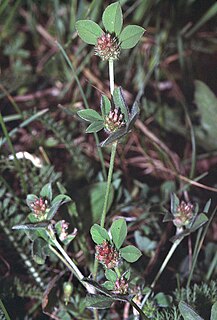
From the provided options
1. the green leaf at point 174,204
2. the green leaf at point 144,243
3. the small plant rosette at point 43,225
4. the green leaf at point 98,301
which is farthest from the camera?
the green leaf at point 144,243

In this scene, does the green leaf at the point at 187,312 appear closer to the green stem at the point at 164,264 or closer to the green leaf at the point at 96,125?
the green stem at the point at 164,264

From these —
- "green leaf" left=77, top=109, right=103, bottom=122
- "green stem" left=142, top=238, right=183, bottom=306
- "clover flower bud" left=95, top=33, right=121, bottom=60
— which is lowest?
"green stem" left=142, top=238, right=183, bottom=306

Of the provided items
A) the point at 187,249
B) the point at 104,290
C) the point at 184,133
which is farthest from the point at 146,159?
the point at 104,290

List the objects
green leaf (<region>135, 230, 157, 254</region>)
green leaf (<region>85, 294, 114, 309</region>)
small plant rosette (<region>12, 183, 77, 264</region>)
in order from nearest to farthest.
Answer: green leaf (<region>85, 294, 114, 309</region>)
small plant rosette (<region>12, 183, 77, 264</region>)
green leaf (<region>135, 230, 157, 254</region>)

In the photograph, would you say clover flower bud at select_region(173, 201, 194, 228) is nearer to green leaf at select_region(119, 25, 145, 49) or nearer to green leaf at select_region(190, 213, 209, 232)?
green leaf at select_region(190, 213, 209, 232)

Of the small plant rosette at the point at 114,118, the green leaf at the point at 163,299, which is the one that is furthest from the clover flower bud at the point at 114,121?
the green leaf at the point at 163,299

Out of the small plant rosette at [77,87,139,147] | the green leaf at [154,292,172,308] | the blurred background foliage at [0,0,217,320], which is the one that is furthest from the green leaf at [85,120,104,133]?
the green leaf at [154,292,172,308]

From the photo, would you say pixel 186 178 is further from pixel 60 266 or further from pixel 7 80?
pixel 7 80

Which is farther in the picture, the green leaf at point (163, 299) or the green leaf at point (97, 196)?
the green leaf at point (97, 196)
